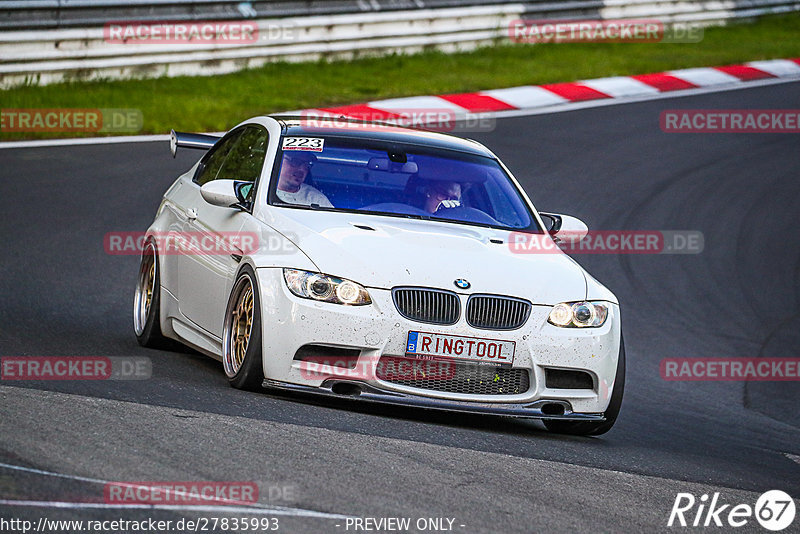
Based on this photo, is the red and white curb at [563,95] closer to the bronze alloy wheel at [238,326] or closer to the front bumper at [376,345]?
the bronze alloy wheel at [238,326]

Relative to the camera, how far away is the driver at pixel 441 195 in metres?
7.75

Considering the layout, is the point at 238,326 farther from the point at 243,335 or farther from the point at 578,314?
the point at 578,314

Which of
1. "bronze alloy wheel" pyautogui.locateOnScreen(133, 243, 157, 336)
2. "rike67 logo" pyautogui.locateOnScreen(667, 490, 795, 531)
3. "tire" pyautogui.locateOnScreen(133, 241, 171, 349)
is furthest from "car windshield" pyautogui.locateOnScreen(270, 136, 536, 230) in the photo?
"rike67 logo" pyautogui.locateOnScreen(667, 490, 795, 531)

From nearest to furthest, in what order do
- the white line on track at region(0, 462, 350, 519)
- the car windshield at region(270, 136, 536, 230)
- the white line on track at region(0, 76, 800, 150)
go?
the white line on track at region(0, 462, 350, 519) < the car windshield at region(270, 136, 536, 230) < the white line on track at region(0, 76, 800, 150)

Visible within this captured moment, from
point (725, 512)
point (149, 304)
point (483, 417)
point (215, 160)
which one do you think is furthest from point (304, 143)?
point (725, 512)

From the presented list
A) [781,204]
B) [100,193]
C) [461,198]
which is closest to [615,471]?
[461,198]

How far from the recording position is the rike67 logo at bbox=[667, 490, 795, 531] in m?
5.30

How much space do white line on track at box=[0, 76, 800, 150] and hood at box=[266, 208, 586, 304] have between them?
25.2ft

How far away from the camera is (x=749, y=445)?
7.79 meters

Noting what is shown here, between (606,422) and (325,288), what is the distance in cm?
169

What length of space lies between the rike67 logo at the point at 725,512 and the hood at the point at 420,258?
5.03 feet

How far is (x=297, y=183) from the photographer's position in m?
7.59

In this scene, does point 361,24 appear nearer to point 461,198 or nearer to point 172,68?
point 172,68

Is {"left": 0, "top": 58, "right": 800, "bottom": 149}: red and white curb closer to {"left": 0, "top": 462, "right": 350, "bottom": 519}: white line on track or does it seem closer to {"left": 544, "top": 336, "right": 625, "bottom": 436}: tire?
{"left": 544, "top": 336, "right": 625, "bottom": 436}: tire
